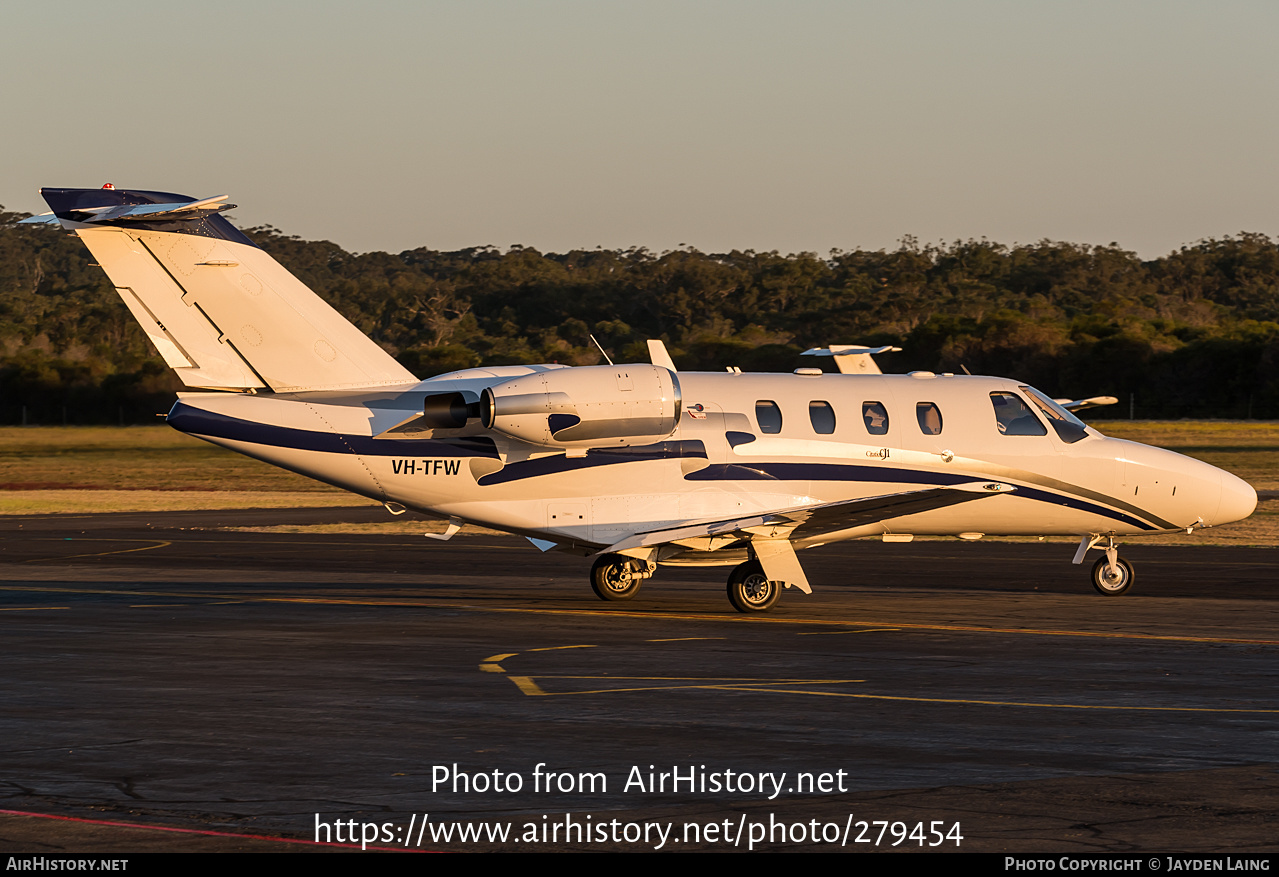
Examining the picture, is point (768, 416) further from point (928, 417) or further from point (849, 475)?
point (928, 417)

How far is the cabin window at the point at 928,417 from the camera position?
21.9 meters

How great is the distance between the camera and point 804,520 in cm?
2027

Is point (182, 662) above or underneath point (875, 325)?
underneath

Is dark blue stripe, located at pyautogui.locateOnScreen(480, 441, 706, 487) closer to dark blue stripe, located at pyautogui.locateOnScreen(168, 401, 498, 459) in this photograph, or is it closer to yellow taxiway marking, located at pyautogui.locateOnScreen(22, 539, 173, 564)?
dark blue stripe, located at pyautogui.locateOnScreen(168, 401, 498, 459)

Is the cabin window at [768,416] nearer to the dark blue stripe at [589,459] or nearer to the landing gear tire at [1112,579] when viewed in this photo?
the dark blue stripe at [589,459]

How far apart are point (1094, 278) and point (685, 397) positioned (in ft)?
448

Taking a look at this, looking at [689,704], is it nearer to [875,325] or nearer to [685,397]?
[685,397]

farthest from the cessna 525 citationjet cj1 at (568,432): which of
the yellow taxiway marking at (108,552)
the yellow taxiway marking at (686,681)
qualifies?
the yellow taxiway marking at (108,552)

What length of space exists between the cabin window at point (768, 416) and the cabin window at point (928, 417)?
2.04 m

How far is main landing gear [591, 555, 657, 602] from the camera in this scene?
21.5 meters

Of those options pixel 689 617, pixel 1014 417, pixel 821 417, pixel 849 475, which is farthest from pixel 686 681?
pixel 1014 417

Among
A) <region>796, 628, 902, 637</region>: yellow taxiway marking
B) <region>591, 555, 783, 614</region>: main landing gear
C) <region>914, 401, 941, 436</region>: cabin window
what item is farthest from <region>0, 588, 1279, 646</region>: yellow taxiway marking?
<region>914, 401, 941, 436</region>: cabin window
